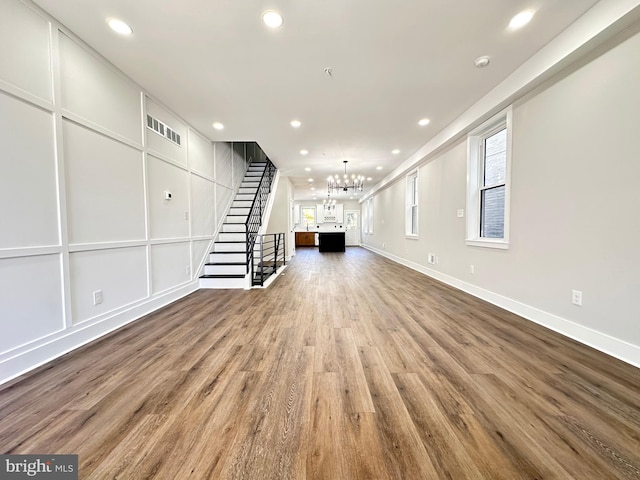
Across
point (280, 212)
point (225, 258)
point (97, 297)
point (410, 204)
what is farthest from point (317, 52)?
point (280, 212)

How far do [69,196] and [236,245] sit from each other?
286 centimetres

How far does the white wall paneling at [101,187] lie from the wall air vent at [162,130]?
0.53m

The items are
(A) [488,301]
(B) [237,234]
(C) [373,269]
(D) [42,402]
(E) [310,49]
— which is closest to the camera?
(D) [42,402]

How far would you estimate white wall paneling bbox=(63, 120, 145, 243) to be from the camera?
2.19 m

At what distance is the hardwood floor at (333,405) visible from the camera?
1.06 m

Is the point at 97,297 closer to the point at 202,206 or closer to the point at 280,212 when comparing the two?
the point at 202,206

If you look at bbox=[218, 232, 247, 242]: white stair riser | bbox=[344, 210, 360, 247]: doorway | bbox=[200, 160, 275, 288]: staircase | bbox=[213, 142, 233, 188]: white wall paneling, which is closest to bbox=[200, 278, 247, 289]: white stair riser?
bbox=[200, 160, 275, 288]: staircase

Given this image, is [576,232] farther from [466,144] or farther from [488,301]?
[466,144]

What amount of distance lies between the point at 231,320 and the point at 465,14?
3629 mm

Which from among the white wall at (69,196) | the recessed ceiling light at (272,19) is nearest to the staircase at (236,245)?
the white wall at (69,196)

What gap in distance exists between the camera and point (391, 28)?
2109 millimetres

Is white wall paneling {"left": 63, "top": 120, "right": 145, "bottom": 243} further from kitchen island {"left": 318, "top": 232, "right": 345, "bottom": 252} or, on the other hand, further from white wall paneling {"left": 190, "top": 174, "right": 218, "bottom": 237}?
kitchen island {"left": 318, "top": 232, "right": 345, "bottom": 252}

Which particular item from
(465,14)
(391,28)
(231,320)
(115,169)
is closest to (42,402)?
(231,320)

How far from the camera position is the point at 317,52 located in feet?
7.86
